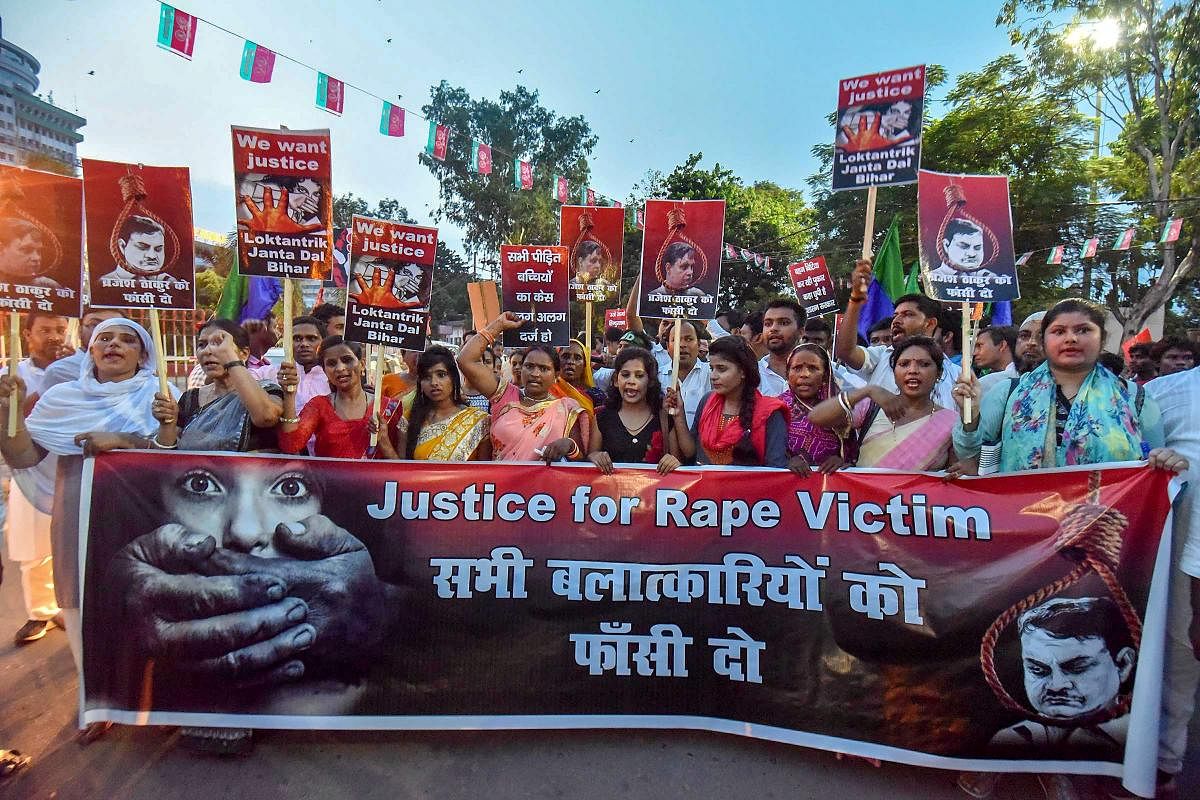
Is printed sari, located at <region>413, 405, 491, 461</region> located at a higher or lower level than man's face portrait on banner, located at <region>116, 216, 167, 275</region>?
lower

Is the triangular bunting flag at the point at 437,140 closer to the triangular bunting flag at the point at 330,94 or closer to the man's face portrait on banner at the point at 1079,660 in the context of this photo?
the triangular bunting flag at the point at 330,94

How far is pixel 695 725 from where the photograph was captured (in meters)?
2.79

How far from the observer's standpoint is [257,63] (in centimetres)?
718

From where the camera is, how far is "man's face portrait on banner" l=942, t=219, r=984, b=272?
3.26 m

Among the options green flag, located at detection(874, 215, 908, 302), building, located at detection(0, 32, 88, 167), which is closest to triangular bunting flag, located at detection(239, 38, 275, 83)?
green flag, located at detection(874, 215, 908, 302)

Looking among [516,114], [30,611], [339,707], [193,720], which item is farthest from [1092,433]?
[516,114]

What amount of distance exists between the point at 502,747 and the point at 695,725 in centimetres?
77

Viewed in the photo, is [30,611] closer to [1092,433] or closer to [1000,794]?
[1000,794]

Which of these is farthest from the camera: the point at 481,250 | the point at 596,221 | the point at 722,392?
the point at 481,250

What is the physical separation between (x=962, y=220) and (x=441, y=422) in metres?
2.66

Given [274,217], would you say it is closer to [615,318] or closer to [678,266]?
[678,266]

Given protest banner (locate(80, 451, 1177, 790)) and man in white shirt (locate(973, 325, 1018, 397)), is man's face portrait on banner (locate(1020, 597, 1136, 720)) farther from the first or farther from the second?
man in white shirt (locate(973, 325, 1018, 397))

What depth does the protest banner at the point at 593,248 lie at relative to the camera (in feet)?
16.3

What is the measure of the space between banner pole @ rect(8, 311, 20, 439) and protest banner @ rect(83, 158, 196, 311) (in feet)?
0.97
